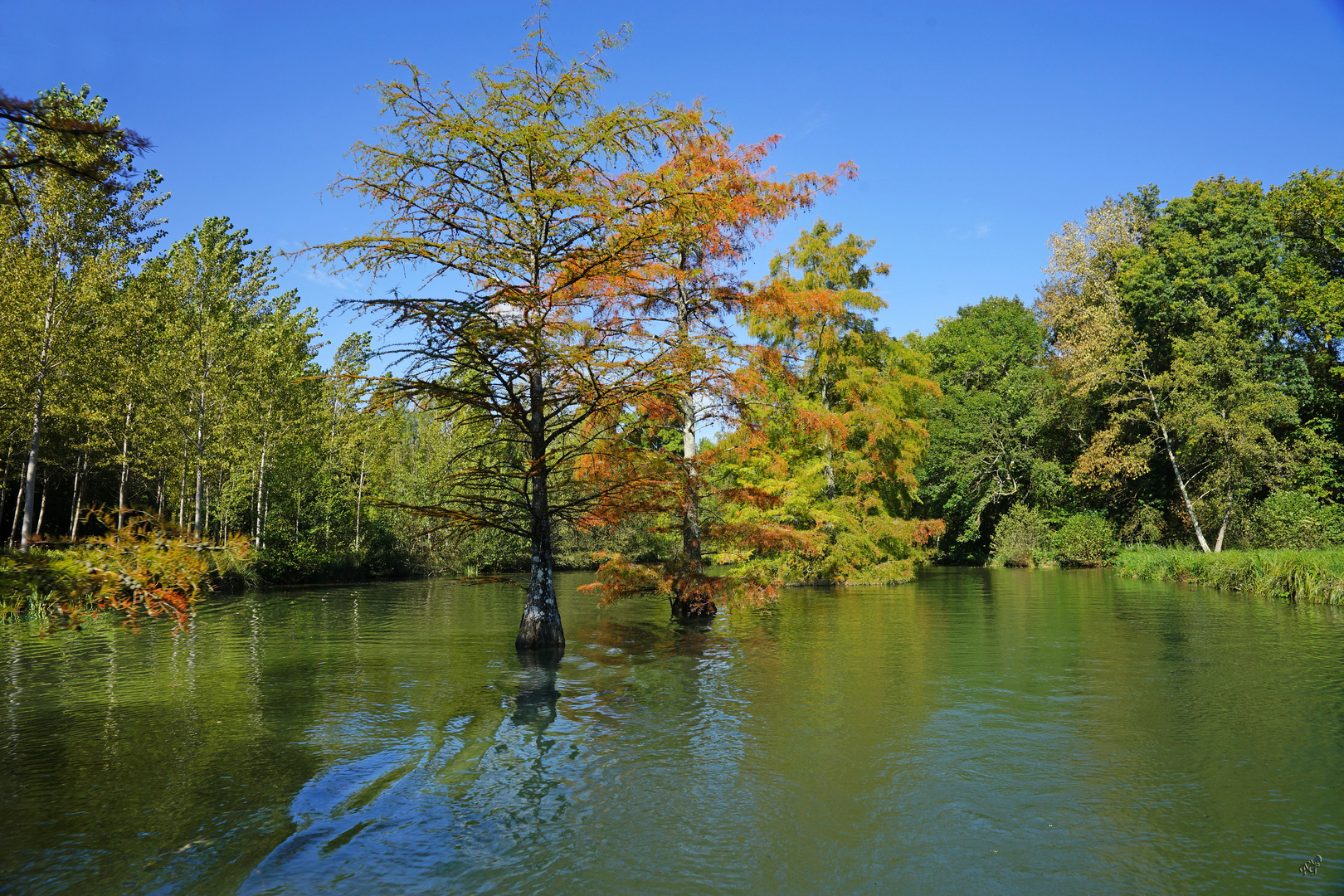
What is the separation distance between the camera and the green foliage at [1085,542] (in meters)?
38.4

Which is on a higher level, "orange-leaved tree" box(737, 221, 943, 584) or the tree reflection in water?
"orange-leaved tree" box(737, 221, 943, 584)

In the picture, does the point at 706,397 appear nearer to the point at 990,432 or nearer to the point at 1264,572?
the point at 1264,572

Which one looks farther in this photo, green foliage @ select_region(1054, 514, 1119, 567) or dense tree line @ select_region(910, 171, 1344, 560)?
green foliage @ select_region(1054, 514, 1119, 567)

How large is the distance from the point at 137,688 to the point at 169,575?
6630 mm

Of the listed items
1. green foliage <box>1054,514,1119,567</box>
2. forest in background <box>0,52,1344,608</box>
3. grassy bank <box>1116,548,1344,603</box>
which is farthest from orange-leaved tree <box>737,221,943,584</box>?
green foliage <box>1054,514,1119,567</box>

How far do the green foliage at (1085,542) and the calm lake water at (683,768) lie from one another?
2566 centimetres

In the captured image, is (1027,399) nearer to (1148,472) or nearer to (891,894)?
(1148,472)

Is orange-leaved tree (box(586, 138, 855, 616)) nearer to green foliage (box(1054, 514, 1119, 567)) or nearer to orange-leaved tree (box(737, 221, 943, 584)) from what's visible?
orange-leaved tree (box(737, 221, 943, 584))

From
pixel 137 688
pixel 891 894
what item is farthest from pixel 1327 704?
pixel 137 688

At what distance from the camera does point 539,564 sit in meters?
13.8

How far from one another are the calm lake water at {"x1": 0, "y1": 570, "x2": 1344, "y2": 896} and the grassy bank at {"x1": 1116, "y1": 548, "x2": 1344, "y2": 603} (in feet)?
25.2

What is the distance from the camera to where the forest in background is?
1439 cm

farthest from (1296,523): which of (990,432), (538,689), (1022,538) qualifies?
(538,689)

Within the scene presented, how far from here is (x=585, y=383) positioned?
12.8 meters
